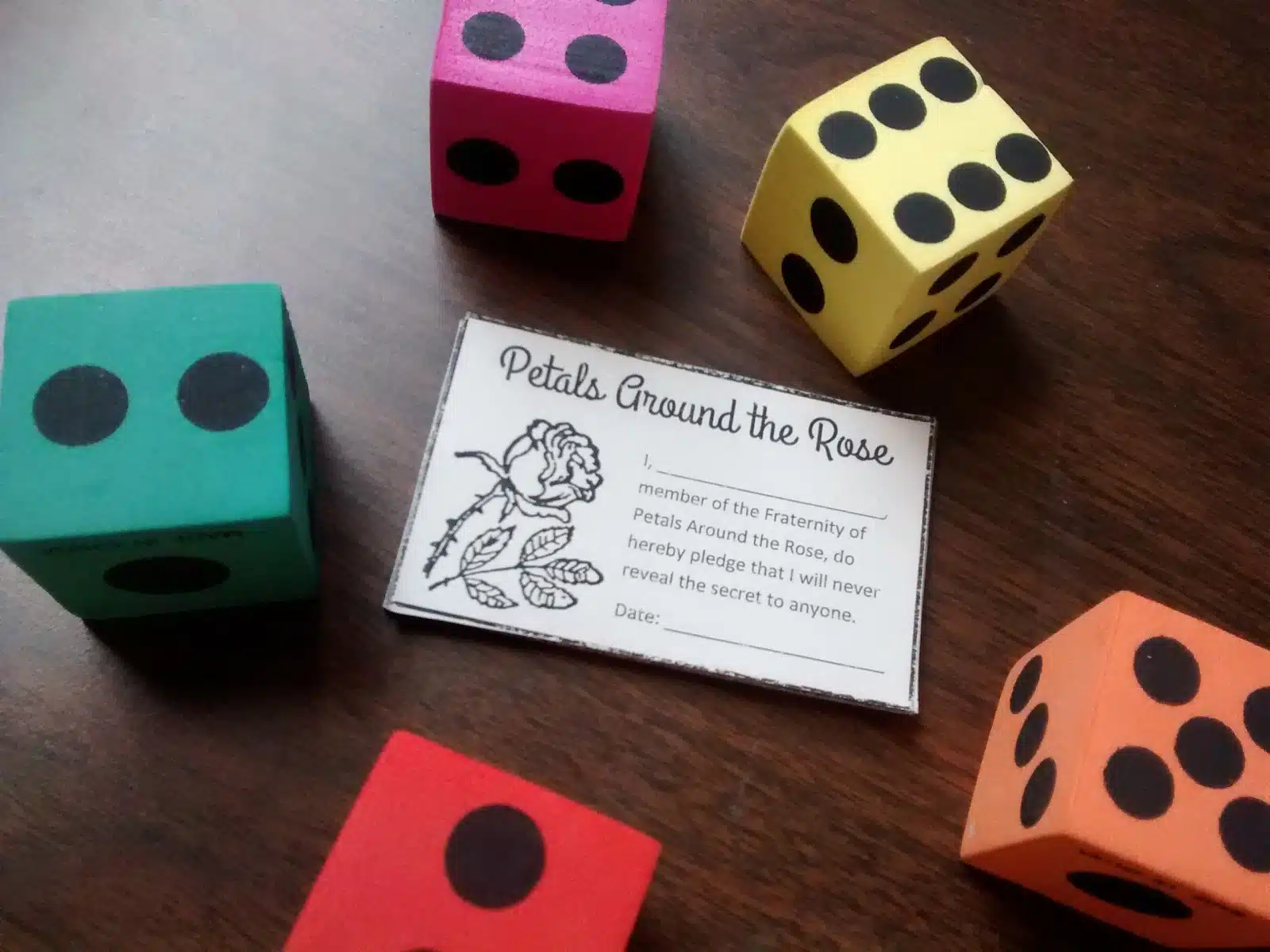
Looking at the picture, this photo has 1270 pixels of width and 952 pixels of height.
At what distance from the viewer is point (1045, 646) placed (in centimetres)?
69

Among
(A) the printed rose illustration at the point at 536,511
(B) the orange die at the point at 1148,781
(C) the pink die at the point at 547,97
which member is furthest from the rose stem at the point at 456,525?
(B) the orange die at the point at 1148,781

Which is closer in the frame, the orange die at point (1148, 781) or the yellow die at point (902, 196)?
the orange die at point (1148, 781)

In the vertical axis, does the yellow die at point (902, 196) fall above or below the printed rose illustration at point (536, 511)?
above

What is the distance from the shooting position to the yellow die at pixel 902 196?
2.35 feet

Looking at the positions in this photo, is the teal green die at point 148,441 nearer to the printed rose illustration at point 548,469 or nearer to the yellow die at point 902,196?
the printed rose illustration at point 548,469

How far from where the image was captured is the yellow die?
2.35ft

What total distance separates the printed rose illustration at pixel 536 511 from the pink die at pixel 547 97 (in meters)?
0.16

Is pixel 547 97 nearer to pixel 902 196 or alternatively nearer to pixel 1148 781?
pixel 902 196

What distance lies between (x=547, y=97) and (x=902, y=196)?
0.22 metres

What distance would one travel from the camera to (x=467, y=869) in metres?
0.57
